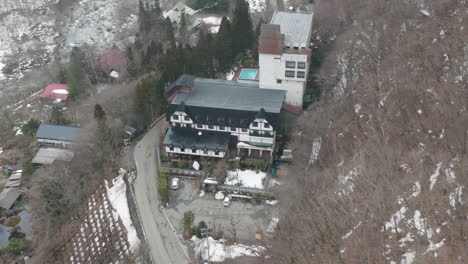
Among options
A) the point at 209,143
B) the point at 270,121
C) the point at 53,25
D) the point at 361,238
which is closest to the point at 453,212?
the point at 361,238

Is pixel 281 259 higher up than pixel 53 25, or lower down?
lower down

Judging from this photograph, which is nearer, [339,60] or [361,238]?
[361,238]

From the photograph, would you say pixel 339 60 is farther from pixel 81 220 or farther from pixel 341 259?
pixel 81 220

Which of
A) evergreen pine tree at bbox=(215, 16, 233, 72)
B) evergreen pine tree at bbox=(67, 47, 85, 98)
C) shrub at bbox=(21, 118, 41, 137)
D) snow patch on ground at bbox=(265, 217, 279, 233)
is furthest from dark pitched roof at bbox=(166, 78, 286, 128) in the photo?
shrub at bbox=(21, 118, 41, 137)

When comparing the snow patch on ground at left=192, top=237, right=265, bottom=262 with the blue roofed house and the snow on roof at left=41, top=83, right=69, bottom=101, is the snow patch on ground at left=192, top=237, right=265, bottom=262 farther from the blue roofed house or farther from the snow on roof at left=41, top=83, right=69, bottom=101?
the snow on roof at left=41, top=83, right=69, bottom=101

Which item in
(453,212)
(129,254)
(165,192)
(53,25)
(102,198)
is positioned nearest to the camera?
(453,212)

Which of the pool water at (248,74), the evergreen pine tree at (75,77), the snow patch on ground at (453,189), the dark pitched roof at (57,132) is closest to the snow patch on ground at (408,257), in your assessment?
the snow patch on ground at (453,189)

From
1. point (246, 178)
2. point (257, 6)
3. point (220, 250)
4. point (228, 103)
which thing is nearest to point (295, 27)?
point (228, 103)
